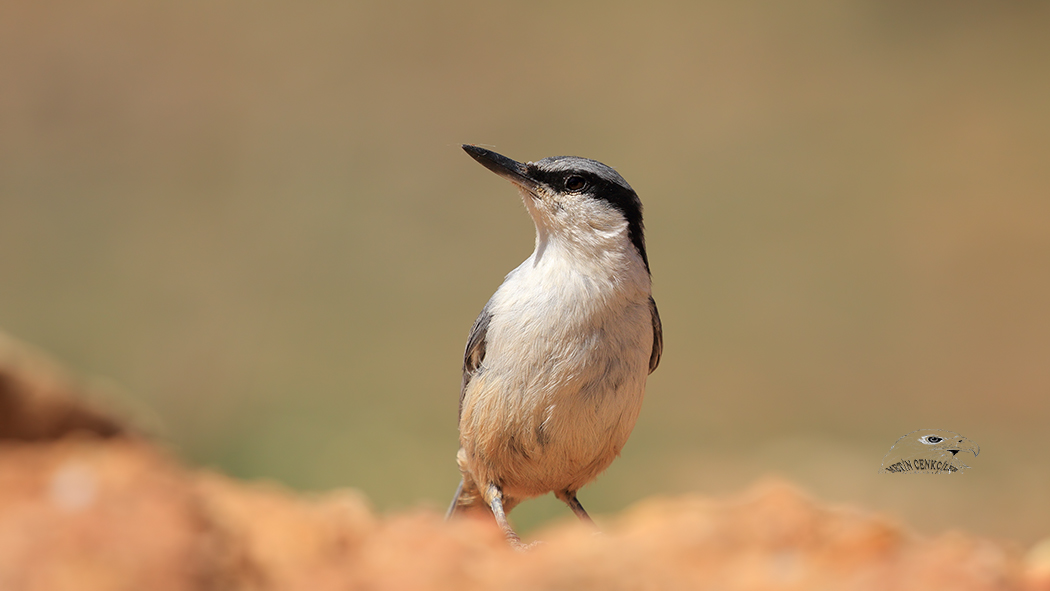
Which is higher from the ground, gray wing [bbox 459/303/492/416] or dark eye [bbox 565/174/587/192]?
dark eye [bbox 565/174/587/192]

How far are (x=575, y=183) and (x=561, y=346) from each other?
975 millimetres

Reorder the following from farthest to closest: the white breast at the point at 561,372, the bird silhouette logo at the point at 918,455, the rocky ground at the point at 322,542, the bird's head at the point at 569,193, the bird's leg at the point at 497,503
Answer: the bird silhouette logo at the point at 918,455
the bird's head at the point at 569,193
the bird's leg at the point at 497,503
the white breast at the point at 561,372
the rocky ground at the point at 322,542

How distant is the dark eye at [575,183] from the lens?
13.1 ft

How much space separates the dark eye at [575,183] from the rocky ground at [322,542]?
202 centimetres

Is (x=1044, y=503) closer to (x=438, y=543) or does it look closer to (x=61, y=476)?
(x=438, y=543)

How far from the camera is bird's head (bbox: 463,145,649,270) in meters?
3.90

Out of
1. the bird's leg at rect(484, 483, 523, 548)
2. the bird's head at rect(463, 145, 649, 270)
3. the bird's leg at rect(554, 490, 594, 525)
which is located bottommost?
the bird's leg at rect(554, 490, 594, 525)

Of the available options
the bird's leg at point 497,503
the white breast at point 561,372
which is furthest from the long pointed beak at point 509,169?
the bird's leg at point 497,503

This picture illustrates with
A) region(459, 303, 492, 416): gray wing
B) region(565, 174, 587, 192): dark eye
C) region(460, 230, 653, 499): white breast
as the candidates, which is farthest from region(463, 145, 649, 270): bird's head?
region(459, 303, 492, 416): gray wing

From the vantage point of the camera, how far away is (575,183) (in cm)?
399

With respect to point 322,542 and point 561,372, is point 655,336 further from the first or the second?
point 322,542

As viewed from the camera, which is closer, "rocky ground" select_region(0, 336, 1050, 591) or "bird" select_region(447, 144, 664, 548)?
"rocky ground" select_region(0, 336, 1050, 591)

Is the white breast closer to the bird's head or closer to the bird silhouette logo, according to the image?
the bird's head

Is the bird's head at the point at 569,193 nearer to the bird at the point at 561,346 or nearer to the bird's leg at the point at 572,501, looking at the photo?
the bird at the point at 561,346
